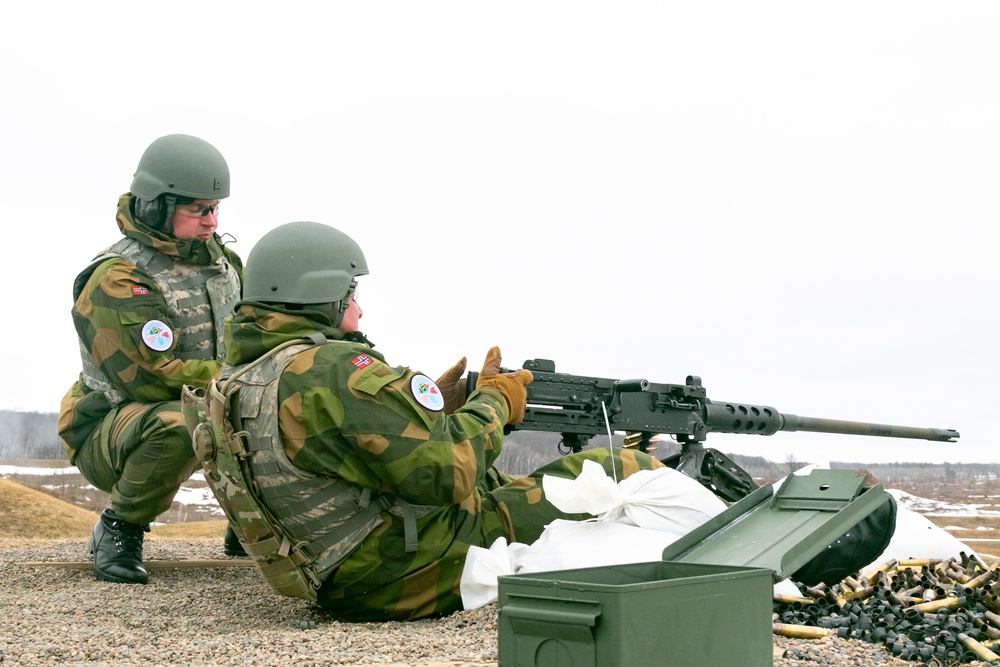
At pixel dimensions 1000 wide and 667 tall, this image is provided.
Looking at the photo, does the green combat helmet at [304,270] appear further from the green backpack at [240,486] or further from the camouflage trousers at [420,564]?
the camouflage trousers at [420,564]

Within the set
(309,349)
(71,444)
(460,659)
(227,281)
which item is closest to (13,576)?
(71,444)

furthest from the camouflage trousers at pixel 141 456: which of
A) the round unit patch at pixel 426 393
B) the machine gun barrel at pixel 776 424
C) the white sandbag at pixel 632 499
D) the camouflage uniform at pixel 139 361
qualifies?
the machine gun barrel at pixel 776 424

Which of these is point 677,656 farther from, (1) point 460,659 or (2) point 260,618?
(2) point 260,618

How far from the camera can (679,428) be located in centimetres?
722

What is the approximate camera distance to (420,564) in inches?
172

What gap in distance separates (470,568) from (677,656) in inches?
76.8

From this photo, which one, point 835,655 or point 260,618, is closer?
point 835,655

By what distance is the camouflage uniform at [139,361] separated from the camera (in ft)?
19.2

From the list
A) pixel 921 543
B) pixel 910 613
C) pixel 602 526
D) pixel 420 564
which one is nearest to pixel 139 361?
pixel 420 564

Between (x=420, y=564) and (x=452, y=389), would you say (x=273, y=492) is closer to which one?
(x=420, y=564)

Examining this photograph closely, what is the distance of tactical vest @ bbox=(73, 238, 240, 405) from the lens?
20.4ft

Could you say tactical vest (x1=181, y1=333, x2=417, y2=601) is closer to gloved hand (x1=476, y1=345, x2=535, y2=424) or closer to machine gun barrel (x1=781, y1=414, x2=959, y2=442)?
gloved hand (x1=476, y1=345, x2=535, y2=424)

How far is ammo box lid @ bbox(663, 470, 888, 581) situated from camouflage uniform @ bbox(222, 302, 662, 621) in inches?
32.9

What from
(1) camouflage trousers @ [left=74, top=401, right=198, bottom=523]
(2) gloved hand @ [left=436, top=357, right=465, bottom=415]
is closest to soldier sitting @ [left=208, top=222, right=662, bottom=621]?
(2) gloved hand @ [left=436, top=357, right=465, bottom=415]
